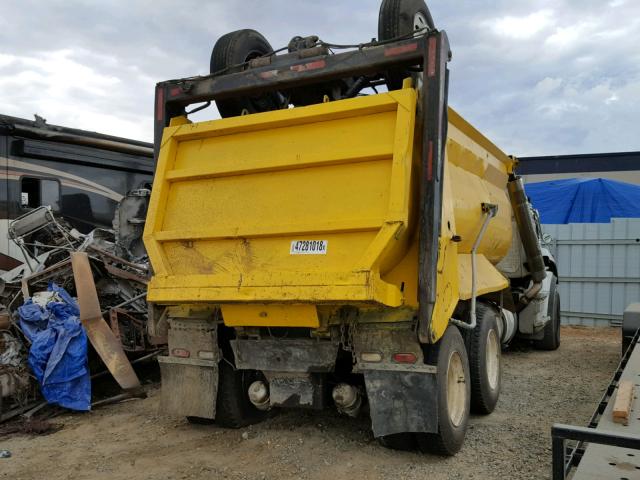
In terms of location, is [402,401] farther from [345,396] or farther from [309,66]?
[309,66]

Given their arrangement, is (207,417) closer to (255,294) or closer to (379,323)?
(255,294)

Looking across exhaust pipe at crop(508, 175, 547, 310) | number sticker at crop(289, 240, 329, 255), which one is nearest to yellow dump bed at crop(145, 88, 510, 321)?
number sticker at crop(289, 240, 329, 255)

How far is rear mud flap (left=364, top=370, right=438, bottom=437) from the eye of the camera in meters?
3.82

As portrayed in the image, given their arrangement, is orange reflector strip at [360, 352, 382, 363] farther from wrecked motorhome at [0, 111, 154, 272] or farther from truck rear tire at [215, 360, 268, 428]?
wrecked motorhome at [0, 111, 154, 272]

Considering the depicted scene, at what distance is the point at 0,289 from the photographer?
20.7 feet

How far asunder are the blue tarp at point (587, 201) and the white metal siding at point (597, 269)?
407 centimetres

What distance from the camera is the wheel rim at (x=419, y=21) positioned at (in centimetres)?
464

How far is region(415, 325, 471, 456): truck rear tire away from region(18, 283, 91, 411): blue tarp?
3314 mm

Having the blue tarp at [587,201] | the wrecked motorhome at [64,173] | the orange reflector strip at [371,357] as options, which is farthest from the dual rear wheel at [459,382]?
the blue tarp at [587,201]

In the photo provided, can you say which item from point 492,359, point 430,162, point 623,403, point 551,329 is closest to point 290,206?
point 430,162

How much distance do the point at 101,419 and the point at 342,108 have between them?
3.61 metres

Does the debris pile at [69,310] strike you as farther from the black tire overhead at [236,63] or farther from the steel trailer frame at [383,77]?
the black tire overhead at [236,63]

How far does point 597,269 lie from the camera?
1241 centimetres

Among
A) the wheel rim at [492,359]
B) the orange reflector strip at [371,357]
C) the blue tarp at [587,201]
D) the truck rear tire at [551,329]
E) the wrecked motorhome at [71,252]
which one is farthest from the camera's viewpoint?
the blue tarp at [587,201]
